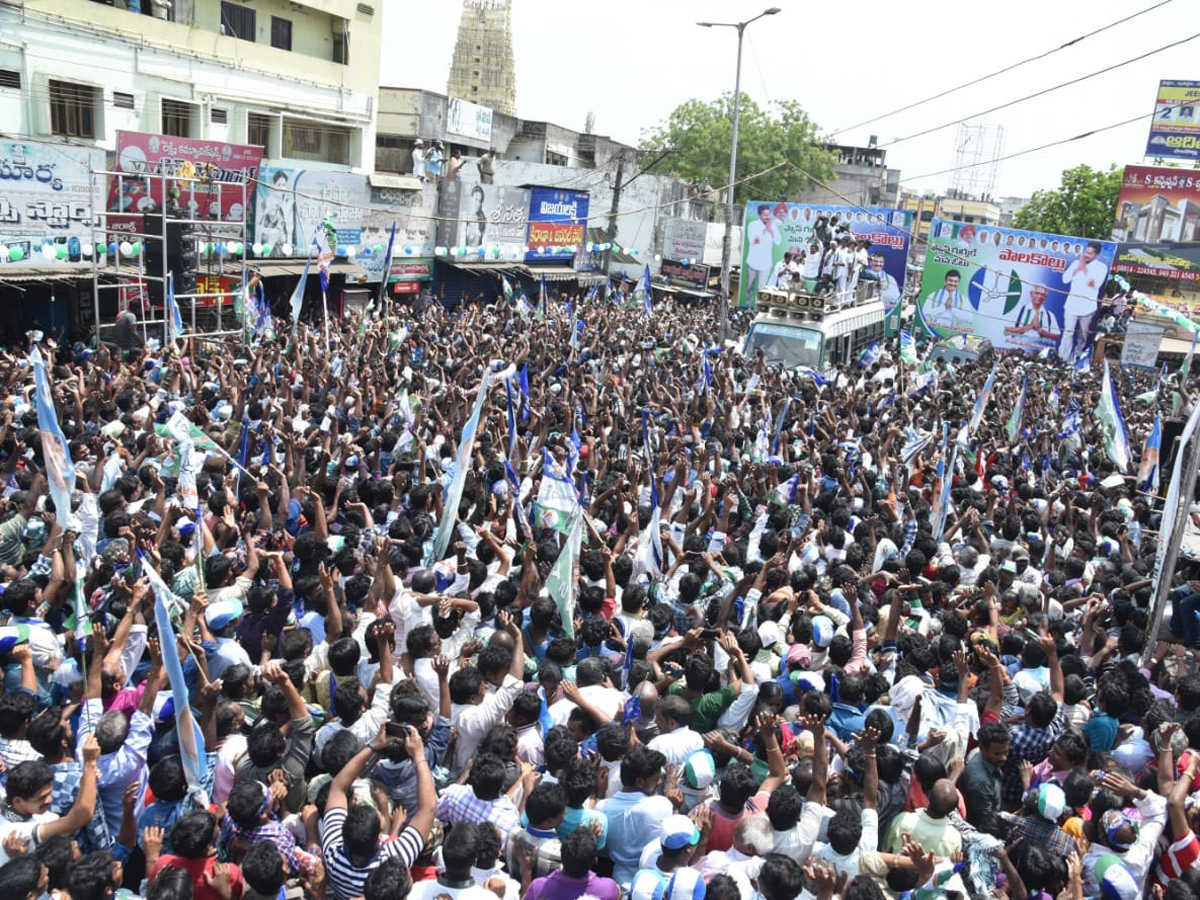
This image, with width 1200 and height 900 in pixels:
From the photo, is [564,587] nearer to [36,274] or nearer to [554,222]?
[36,274]

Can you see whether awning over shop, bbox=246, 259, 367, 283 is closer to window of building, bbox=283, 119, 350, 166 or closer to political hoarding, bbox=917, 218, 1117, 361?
window of building, bbox=283, 119, 350, 166

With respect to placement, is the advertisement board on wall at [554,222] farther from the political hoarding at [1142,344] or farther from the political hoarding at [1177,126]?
the political hoarding at [1177,126]

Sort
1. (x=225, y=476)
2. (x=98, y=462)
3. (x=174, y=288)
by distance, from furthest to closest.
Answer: (x=174, y=288) → (x=225, y=476) → (x=98, y=462)

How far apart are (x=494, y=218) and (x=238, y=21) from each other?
25.0 feet

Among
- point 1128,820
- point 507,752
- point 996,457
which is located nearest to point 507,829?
point 507,752

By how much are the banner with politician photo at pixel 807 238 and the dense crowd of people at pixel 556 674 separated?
54.5 feet

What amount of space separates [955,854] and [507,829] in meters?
1.66

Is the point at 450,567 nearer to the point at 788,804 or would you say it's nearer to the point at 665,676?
the point at 665,676

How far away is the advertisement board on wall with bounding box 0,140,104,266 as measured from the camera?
14062mm

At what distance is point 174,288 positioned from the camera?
15.6 metres

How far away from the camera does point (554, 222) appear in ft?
90.3

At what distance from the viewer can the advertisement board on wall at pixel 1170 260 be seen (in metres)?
30.2

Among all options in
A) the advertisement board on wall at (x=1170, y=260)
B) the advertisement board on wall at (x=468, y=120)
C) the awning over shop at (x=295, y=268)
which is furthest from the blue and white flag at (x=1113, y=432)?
the advertisement board on wall at (x=468, y=120)

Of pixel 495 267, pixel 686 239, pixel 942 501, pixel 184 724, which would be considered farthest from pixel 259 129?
pixel 184 724
